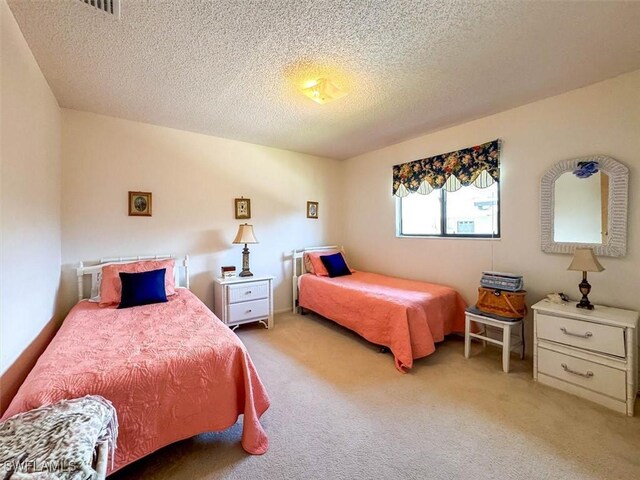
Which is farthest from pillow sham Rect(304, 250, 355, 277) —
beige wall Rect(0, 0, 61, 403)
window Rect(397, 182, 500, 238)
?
beige wall Rect(0, 0, 61, 403)

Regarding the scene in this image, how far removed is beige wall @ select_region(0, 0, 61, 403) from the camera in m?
1.45

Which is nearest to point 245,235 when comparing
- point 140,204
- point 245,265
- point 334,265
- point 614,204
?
point 245,265

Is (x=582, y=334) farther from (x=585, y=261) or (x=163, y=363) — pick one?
(x=163, y=363)

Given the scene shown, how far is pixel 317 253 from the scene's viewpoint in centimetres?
407

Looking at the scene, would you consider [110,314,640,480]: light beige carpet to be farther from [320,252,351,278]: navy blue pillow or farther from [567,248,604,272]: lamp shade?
[320,252,351,278]: navy blue pillow

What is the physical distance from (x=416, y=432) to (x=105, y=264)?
3.11 metres

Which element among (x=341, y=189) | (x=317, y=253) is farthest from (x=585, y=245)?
(x=341, y=189)

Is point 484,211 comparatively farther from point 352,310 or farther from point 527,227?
point 352,310

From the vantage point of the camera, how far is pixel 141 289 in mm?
2502

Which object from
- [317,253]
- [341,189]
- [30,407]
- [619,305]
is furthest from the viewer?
[341,189]

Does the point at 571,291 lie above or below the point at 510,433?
above

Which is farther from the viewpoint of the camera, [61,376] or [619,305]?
[619,305]

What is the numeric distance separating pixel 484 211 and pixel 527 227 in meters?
0.47

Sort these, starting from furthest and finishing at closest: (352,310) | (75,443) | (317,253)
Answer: (317,253)
(352,310)
(75,443)
